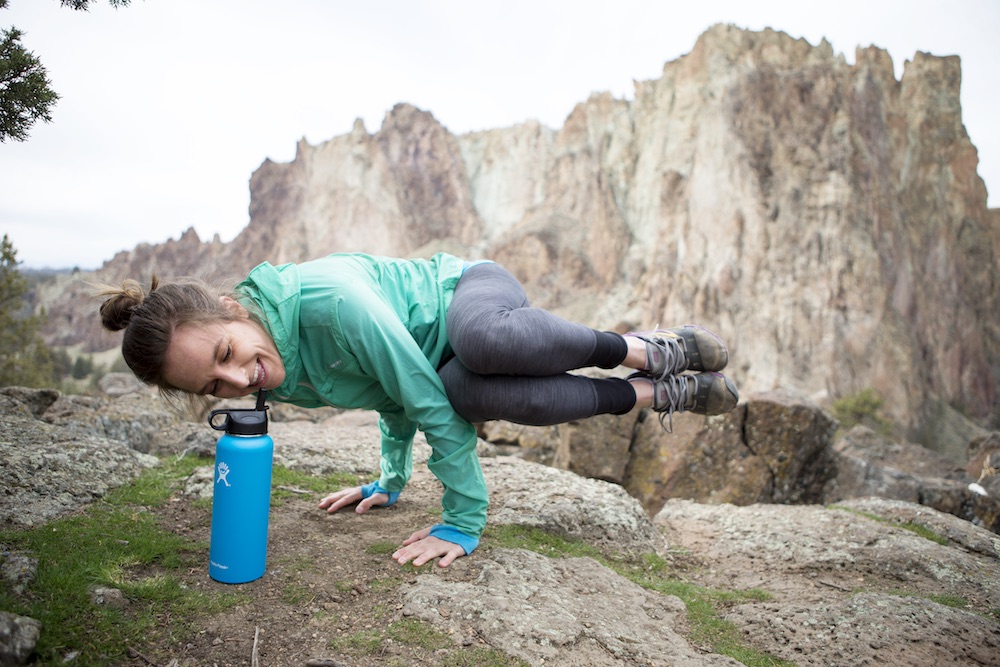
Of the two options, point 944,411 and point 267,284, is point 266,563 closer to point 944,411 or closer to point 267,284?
point 267,284

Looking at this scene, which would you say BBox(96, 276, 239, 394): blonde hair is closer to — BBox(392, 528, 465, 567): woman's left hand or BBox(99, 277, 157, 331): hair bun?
BBox(99, 277, 157, 331): hair bun

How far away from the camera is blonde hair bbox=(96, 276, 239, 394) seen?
2.52 m

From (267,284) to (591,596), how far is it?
Answer: 219cm

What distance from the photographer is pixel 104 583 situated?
235 cm

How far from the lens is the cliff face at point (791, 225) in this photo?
3506 cm

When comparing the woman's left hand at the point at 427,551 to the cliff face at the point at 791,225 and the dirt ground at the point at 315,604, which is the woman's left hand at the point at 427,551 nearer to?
the dirt ground at the point at 315,604

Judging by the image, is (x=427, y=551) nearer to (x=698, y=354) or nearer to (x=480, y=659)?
(x=480, y=659)

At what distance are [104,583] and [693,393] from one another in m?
3.06

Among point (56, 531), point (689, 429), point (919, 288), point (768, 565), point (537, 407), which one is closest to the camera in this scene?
point (56, 531)

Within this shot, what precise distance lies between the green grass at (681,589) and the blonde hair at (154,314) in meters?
1.89

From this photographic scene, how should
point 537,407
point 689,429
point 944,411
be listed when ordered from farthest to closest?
point 944,411 → point 689,429 → point 537,407

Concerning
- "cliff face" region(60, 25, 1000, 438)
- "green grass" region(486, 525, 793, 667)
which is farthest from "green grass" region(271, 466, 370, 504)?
"cliff face" region(60, 25, 1000, 438)

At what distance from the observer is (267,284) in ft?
9.55

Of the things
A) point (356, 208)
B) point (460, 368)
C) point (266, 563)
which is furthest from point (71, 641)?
point (356, 208)
